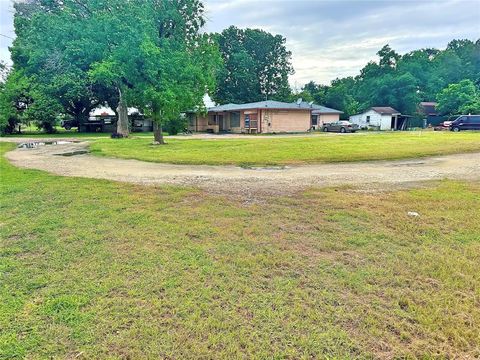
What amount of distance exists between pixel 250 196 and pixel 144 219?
6.62ft

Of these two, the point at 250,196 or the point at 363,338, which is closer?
the point at 363,338

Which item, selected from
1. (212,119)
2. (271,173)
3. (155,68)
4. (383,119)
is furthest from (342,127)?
(271,173)

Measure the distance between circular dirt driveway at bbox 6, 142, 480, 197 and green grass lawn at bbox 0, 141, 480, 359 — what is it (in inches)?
68.6

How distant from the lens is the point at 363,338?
2246mm

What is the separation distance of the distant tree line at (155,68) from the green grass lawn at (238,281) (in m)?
12.1

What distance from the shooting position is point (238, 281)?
9.64 ft

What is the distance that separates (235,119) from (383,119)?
20.0 m

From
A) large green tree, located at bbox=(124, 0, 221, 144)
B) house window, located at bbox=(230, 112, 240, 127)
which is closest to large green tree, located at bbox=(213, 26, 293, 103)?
house window, located at bbox=(230, 112, 240, 127)

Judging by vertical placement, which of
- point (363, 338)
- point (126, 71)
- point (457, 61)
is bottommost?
point (363, 338)

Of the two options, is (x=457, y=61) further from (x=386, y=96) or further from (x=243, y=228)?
(x=243, y=228)

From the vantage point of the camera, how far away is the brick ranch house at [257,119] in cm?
3103

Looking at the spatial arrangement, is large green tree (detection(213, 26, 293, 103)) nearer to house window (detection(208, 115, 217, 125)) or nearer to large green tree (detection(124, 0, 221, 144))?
house window (detection(208, 115, 217, 125))

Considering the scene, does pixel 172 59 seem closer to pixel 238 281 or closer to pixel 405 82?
pixel 238 281

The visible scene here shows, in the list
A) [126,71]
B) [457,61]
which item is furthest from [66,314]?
[457,61]
